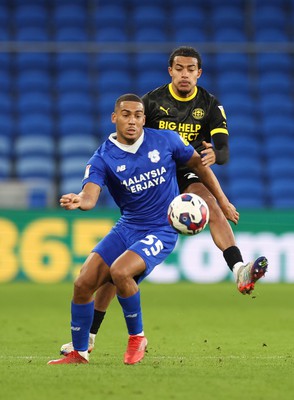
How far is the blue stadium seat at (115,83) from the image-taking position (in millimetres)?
19094

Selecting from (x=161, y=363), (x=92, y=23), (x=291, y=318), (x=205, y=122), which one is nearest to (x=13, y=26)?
(x=92, y=23)

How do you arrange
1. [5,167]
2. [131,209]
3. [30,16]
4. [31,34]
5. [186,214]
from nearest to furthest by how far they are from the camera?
[186,214] < [131,209] < [5,167] < [31,34] < [30,16]

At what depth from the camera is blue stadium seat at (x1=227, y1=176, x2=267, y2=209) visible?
56.8 ft

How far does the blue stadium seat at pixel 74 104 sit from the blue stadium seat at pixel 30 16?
1.72m

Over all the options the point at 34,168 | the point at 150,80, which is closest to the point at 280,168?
the point at 150,80

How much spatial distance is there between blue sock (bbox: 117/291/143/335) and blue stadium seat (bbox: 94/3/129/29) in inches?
526

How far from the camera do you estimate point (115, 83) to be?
62.8 ft

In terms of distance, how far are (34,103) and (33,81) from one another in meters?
0.59

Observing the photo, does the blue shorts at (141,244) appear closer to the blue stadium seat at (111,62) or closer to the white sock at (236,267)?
the white sock at (236,267)

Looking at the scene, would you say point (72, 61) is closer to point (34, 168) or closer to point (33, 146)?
point (33, 146)

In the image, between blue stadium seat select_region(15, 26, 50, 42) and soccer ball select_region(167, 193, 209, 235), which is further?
blue stadium seat select_region(15, 26, 50, 42)

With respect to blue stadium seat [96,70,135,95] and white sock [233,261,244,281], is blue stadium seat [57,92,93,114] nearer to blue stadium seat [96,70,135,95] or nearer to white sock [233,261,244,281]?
blue stadium seat [96,70,135,95]

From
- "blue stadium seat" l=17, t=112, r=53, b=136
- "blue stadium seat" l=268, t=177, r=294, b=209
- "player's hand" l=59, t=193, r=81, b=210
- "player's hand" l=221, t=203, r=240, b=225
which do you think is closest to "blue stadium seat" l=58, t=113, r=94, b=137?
"blue stadium seat" l=17, t=112, r=53, b=136

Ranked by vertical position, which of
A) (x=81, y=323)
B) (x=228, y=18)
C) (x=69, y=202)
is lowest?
(x=81, y=323)
